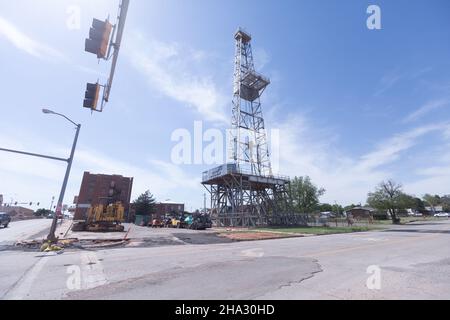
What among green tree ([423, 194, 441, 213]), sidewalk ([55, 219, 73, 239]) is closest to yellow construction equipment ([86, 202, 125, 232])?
sidewalk ([55, 219, 73, 239])

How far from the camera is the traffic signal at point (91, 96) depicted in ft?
28.5

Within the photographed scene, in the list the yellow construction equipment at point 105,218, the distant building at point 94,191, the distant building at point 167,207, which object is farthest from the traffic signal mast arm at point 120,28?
the distant building at point 167,207

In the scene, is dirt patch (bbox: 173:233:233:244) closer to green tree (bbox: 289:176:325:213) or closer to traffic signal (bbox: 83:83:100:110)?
traffic signal (bbox: 83:83:100:110)

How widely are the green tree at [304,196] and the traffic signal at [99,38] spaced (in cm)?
6624

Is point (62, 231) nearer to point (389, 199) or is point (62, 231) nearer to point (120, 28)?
point (120, 28)

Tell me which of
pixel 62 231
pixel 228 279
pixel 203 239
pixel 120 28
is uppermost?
pixel 120 28

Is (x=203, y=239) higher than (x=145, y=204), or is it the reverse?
(x=145, y=204)

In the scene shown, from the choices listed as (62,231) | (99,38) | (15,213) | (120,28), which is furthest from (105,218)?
(15,213)

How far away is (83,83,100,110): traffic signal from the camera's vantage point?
8.67m

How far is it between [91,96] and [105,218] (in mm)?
23547

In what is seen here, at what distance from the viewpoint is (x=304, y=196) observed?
69312 millimetres

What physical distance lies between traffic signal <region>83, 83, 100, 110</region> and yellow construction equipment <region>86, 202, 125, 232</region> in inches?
899

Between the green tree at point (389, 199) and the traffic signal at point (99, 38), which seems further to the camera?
the green tree at point (389, 199)

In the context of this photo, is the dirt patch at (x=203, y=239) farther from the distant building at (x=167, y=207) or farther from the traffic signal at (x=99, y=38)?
the distant building at (x=167, y=207)
